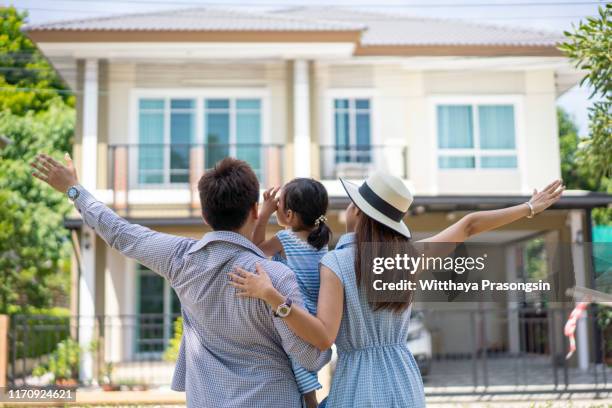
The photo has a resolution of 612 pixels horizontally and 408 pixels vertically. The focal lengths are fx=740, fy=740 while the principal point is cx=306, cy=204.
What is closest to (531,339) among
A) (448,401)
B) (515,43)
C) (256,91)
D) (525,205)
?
(448,401)

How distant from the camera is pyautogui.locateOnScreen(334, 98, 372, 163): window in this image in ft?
48.5

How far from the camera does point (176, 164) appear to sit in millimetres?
14461

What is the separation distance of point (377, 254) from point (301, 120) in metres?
11.8

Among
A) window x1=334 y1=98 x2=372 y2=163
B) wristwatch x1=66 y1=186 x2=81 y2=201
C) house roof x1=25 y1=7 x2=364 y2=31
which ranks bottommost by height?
wristwatch x1=66 y1=186 x2=81 y2=201

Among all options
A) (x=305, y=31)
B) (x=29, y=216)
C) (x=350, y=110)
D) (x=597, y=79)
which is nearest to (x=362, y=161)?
(x=350, y=110)

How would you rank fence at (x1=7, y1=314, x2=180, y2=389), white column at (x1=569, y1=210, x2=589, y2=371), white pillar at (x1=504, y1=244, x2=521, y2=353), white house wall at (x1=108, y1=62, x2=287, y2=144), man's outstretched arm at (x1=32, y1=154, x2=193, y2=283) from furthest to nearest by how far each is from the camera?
white house wall at (x1=108, y1=62, x2=287, y2=144)
white column at (x1=569, y1=210, x2=589, y2=371)
fence at (x1=7, y1=314, x2=180, y2=389)
white pillar at (x1=504, y1=244, x2=521, y2=353)
man's outstretched arm at (x1=32, y1=154, x2=193, y2=283)

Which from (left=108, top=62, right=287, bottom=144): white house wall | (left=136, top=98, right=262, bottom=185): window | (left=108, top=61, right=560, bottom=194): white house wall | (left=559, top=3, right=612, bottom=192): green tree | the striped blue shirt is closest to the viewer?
the striped blue shirt

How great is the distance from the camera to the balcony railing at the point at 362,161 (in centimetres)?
1454

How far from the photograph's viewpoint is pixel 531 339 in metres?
12.4

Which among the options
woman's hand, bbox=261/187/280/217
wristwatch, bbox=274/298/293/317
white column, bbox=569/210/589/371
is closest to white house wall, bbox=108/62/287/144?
white column, bbox=569/210/589/371

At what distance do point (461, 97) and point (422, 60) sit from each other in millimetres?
1155

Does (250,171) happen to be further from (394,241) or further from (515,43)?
(515,43)

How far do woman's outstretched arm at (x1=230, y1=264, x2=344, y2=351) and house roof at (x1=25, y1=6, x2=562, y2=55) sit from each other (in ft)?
37.4

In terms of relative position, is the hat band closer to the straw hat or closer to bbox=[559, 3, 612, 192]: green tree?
the straw hat
